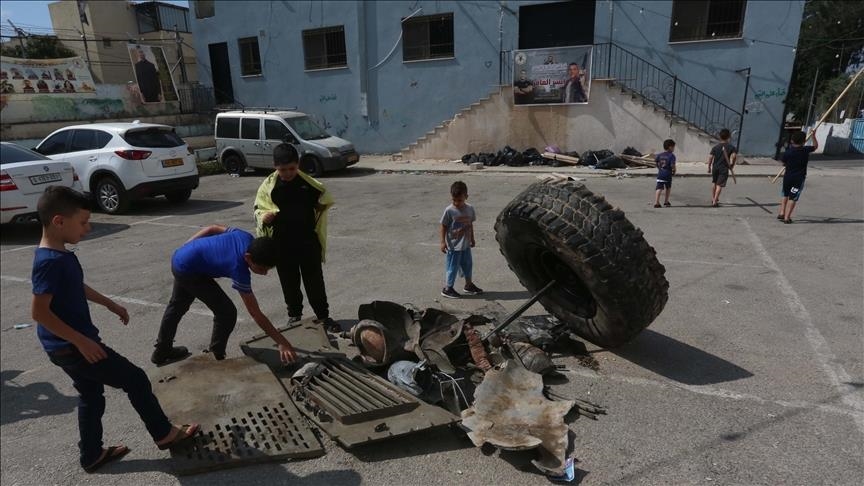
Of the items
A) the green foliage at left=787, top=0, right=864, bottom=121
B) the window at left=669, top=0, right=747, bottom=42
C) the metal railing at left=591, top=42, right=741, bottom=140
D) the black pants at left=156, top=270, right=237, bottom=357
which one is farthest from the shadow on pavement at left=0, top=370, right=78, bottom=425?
the green foliage at left=787, top=0, right=864, bottom=121

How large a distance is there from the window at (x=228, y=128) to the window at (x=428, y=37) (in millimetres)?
7301

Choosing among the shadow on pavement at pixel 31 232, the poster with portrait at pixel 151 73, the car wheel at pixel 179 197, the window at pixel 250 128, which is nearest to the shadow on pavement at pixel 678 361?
the shadow on pavement at pixel 31 232

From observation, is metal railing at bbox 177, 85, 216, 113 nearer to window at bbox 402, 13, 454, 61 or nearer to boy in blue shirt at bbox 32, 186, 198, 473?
window at bbox 402, 13, 454, 61

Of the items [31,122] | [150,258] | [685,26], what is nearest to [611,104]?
[685,26]

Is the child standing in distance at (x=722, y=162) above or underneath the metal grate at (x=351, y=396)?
above

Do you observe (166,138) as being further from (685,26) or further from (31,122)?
(685,26)

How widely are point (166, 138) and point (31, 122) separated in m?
9.75

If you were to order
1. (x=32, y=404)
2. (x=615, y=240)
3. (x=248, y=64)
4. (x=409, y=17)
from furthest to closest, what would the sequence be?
1. (x=248, y=64)
2. (x=409, y=17)
3. (x=32, y=404)
4. (x=615, y=240)

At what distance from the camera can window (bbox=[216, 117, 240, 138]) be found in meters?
16.0

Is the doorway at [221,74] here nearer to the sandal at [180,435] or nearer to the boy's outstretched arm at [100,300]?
the boy's outstretched arm at [100,300]

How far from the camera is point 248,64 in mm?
23109

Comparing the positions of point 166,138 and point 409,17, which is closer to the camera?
point 166,138

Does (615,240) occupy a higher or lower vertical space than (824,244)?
higher

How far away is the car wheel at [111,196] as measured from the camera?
10047 millimetres
